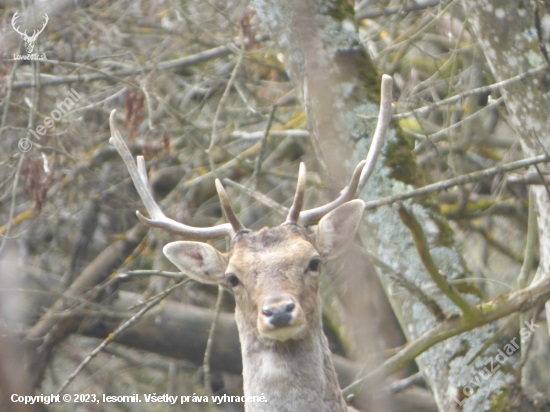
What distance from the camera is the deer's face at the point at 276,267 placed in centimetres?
329

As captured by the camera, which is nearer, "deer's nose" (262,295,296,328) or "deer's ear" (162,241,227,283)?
"deer's nose" (262,295,296,328)

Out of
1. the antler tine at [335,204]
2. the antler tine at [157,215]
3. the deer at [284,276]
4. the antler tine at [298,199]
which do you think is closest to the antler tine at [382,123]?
the deer at [284,276]

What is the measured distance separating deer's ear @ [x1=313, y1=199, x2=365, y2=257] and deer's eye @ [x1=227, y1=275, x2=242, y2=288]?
1.83 ft

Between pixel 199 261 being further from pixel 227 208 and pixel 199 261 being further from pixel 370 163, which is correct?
pixel 370 163

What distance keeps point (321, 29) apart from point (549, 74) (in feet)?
5.78

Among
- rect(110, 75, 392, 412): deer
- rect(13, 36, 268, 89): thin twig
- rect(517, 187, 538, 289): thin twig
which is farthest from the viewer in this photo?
rect(13, 36, 268, 89): thin twig

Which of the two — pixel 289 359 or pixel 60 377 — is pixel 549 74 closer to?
pixel 289 359

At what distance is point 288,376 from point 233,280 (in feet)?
2.13

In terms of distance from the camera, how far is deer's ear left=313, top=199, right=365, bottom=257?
3689mm

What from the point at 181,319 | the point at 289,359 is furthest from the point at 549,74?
the point at 181,319

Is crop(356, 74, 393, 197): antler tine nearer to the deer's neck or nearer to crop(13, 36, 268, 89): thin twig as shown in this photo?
the deer's neck

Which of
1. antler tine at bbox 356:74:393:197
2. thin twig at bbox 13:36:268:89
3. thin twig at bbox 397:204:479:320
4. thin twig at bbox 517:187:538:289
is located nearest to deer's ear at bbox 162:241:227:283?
antler tine at bbox 356:74:393:197

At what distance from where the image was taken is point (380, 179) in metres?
4.46

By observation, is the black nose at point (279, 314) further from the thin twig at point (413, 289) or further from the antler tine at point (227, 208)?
the antler tine at point (227, 208)
